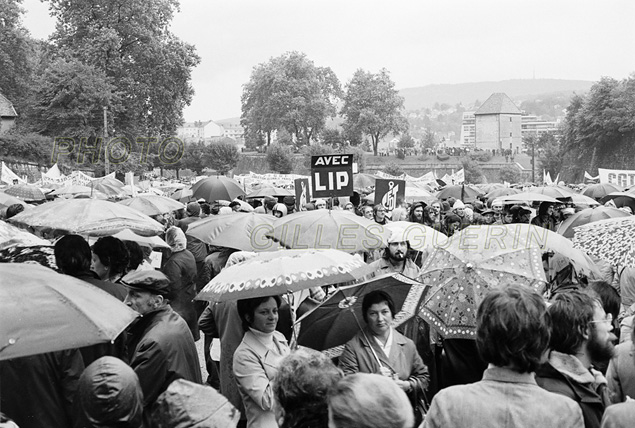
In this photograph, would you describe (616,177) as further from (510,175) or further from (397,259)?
(510,175)

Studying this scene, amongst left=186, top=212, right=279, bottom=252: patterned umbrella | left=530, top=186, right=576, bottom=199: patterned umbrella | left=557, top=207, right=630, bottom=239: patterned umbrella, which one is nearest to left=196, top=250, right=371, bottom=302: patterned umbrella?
left=186, top=212, right=279, bottom=252: patterned umbrella

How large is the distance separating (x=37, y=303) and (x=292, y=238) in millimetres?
3601

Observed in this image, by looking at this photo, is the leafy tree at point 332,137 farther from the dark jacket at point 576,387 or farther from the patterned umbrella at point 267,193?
the dark jacket at point 576,387

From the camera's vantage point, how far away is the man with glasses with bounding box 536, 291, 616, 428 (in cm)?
339

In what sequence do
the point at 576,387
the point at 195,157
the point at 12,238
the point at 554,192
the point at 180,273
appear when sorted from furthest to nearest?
the point at 195,157
the point at 554,192
the point at 180,273
the point at 12,238
the point at 576,387

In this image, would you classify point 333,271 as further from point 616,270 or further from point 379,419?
point 616,270

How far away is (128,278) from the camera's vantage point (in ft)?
14.7

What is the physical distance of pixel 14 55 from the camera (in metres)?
53.8

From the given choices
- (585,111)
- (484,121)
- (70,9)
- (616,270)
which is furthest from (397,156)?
(616,270)

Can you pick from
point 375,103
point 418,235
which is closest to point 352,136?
point 375,103

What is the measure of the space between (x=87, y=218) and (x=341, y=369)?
3.12 m

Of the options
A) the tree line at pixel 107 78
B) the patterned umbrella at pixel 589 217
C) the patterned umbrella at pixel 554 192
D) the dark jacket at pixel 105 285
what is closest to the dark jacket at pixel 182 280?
the dark jacket at pixel 105 285

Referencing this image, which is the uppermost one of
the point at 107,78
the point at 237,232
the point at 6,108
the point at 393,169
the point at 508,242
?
the point at 107,78

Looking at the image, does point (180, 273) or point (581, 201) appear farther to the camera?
point (581, 201)
